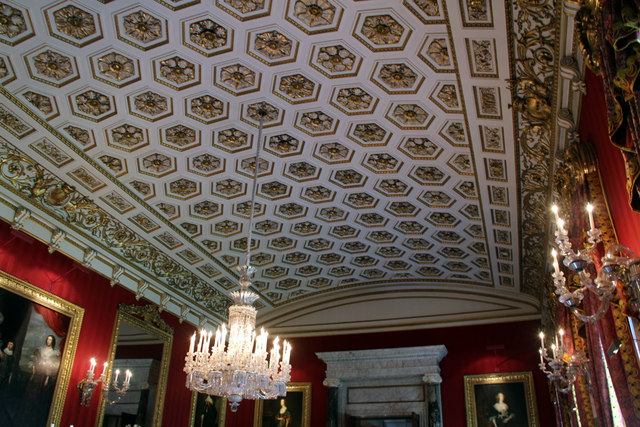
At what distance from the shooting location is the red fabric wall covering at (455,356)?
1252cm

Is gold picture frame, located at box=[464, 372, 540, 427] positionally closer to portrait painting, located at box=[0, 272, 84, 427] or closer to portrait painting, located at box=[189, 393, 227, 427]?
portrait painting, located at box=[189, 393, 227, 427]

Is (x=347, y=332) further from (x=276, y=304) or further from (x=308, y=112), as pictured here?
(x=308, y=112)

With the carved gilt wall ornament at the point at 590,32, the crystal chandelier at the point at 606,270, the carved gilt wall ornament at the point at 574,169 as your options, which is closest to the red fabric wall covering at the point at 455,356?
the carved gilt wall ornament at the point at 574,169

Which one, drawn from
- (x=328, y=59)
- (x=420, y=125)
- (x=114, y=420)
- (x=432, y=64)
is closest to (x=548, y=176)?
(x=420, y=125)

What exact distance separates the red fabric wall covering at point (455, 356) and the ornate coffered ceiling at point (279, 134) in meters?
0.69

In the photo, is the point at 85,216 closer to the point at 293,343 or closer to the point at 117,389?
the point at 117,389

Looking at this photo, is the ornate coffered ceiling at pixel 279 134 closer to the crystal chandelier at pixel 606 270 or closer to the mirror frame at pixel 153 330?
the mirror frame at pixel 153 330

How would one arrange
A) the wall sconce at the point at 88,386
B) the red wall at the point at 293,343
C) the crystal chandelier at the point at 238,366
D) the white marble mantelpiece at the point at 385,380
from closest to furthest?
the crystal chandelier at the point at 238,366 < the red wall at the point at 293,343 < the wall sconce at the point at 88,386 < the white marble mantelpiece at the point at 385,380

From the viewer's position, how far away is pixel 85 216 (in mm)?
9562

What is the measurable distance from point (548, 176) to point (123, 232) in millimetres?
7571

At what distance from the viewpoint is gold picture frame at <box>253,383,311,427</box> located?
13.5 metres

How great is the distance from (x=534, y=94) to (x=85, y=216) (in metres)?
7.54

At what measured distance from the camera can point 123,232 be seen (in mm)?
10383

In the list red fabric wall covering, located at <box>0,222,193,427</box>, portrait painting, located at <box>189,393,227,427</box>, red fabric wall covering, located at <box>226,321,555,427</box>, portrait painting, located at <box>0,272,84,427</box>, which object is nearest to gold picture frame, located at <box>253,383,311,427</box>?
red fabric wall covering, located at <box>226,321,555,427</box>
